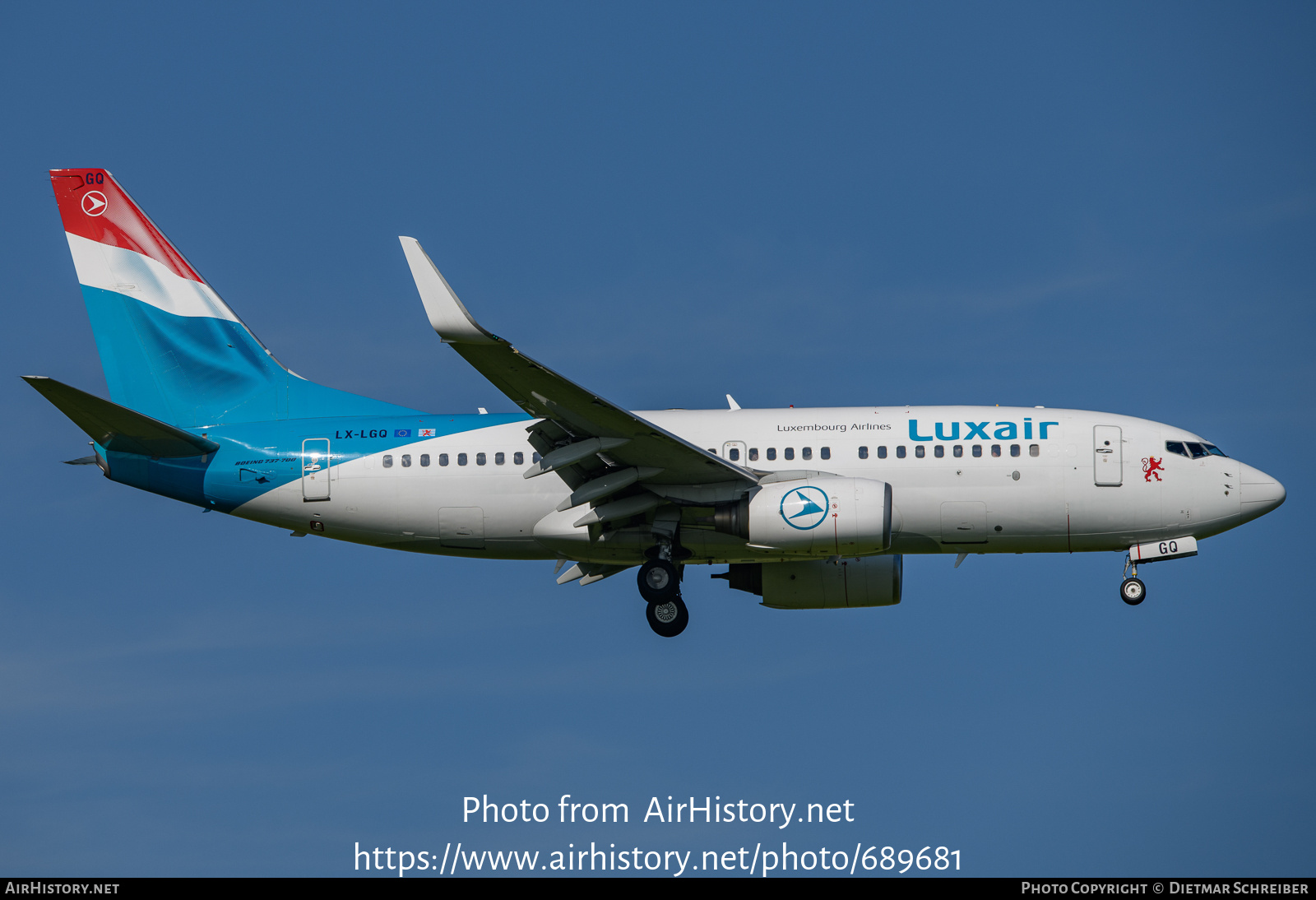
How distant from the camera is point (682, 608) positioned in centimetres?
3306

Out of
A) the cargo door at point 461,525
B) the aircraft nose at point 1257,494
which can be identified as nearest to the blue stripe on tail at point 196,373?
the cargo door at point 461,525

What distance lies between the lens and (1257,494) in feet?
108

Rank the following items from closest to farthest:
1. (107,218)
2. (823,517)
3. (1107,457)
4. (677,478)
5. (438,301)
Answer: (438,301) → (823,517) → (677,478) → (1107,457) → (107,218)

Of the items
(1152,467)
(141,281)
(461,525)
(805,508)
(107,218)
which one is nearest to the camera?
(805,508)

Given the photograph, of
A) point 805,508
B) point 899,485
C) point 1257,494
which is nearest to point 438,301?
point 805,508

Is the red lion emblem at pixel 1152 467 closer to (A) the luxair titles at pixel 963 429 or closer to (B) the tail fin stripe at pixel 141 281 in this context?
(A) the luxair titles at pixel 963 429

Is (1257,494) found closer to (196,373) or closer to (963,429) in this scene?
(963,429)

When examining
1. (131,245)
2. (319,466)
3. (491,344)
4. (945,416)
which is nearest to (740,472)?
(945,416)

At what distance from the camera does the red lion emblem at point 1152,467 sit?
32.7 m

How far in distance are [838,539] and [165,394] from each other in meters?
16.9

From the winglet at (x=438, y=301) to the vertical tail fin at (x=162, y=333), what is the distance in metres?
8.77

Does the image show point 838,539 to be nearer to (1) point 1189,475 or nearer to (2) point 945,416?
(2) point 945,416

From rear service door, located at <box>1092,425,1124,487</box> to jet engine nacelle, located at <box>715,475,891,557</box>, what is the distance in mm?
5139

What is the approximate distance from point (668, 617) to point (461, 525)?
5.25 m
